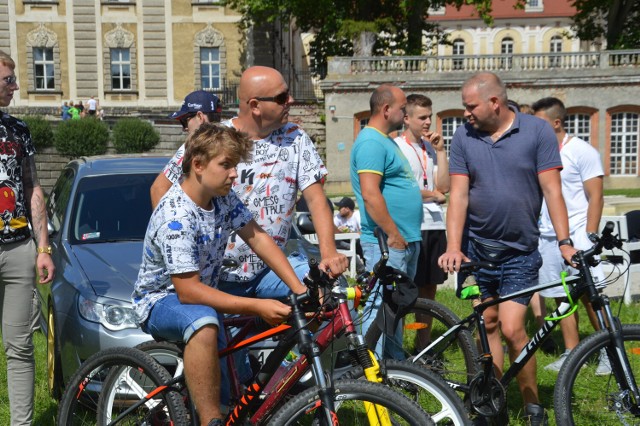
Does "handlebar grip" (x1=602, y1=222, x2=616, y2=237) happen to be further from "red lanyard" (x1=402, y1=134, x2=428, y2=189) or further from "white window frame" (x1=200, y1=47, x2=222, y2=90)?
"white window frame" (x1=200, y1=47, x2=222, y2=90)

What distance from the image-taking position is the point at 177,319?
13.8ft

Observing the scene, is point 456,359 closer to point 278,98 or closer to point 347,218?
point 278,98

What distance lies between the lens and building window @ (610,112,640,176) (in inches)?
1599

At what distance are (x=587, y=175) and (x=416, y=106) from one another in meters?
1.54

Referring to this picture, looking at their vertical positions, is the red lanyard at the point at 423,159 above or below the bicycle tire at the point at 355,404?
above

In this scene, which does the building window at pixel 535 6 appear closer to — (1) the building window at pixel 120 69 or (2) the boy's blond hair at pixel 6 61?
(1) the building window at pixel 120 69

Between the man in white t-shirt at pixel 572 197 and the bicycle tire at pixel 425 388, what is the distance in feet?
11.0

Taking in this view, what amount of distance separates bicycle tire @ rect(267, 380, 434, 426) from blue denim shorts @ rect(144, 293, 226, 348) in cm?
63

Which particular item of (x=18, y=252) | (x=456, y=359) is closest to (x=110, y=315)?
(x=18, y=252)

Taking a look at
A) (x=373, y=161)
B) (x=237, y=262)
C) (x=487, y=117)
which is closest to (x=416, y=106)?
(x=373, y=161)

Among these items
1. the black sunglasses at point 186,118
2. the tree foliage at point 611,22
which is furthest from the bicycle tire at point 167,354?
the tree foliage at point 611,22

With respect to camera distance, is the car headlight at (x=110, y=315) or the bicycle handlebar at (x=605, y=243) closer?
the bicycle handlebar at (x=605, y=243)

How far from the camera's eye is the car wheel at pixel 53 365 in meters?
6.43

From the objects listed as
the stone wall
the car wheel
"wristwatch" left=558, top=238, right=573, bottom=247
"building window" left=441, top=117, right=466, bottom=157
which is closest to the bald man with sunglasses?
"wristwatch" left=558, top=238, right=573, bottom=247
